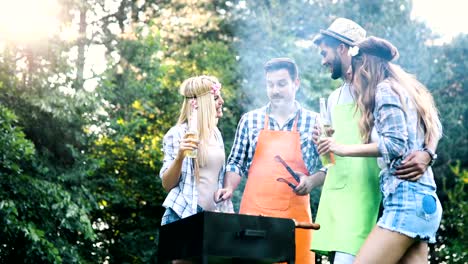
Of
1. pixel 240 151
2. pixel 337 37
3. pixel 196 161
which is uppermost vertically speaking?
pixel 337 37

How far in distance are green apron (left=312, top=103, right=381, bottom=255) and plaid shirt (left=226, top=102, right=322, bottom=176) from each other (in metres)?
0.61

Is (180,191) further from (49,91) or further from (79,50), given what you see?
(79,50)

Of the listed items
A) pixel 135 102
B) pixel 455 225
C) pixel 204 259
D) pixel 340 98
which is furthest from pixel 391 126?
pixel 455 225

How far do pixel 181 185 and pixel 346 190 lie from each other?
856 mm

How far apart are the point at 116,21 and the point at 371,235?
41.8ft

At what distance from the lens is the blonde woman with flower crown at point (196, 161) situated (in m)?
3.90

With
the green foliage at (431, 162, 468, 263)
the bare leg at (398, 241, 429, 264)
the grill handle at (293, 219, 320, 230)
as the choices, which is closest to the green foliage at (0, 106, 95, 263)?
the green foliage at (431, 162, 468, 263)

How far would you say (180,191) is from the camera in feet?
12.9

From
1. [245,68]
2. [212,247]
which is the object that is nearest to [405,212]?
[212,247]

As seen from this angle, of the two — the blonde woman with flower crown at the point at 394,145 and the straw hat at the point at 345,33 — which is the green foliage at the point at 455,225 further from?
the blonde woman with flower crown at the point at 394,145

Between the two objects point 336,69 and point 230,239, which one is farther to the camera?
point 336,69

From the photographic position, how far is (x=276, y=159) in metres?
4.07

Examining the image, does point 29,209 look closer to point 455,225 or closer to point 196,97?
point 196,97

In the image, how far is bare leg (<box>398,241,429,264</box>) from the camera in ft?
10.6
